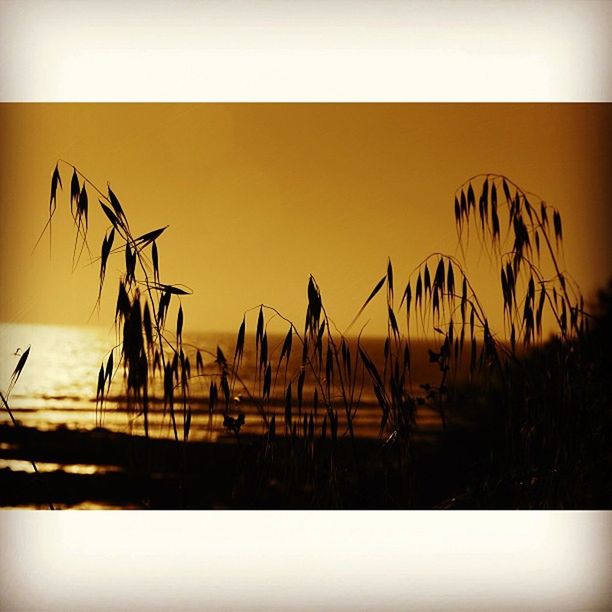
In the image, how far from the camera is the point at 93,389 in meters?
2.21

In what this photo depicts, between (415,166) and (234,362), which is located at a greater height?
(415,166)

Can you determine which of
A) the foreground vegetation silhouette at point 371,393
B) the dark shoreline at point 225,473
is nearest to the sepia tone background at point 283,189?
the foreground vegetation silhouette at point 371,393

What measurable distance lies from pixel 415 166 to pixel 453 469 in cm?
87

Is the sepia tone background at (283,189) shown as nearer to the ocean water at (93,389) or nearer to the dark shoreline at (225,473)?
the ocean water at (93,389)

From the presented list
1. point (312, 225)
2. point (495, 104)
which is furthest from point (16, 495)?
point (495, 104)

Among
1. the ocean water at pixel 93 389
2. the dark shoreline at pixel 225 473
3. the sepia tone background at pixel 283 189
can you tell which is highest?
the sepia tone background at pixel 283 189

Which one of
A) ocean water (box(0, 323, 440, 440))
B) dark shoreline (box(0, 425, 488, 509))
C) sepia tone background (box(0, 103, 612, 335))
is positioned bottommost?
dark shoreline (box(0, 425, 488, 509))

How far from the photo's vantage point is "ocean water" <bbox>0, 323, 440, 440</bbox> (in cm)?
220

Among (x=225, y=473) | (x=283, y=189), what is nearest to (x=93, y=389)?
(x=225, y=473)

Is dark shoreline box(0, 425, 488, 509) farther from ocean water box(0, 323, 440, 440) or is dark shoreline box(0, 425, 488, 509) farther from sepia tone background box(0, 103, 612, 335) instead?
sepia tone background box(0, 103, 612, 335)

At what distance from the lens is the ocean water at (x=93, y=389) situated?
2197mm

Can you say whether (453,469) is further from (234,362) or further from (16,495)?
(16,495)

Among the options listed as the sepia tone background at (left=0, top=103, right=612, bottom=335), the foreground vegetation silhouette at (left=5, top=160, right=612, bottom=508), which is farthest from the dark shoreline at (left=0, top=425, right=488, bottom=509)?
the sepia tone background at (left=0, top=103, right=612, bottom=335)

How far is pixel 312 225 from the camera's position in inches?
88.4
